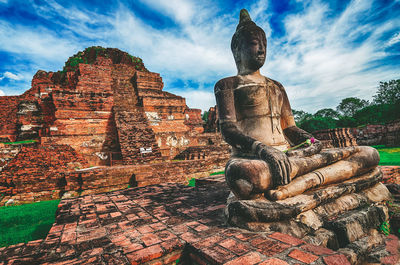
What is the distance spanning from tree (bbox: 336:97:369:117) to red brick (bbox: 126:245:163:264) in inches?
1840

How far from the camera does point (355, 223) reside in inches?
67.6

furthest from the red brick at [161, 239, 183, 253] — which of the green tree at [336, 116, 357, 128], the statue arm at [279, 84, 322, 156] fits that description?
the green tree at [336, 116, 357, 128]

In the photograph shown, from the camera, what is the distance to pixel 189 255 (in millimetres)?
1452

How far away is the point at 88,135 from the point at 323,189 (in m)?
8.66

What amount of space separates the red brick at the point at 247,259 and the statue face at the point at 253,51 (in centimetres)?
226

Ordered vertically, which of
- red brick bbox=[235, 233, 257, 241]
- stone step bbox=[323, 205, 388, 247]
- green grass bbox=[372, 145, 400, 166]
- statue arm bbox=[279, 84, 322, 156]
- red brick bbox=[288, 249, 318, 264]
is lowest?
green grass bbox=[372, 145, 400, 166]

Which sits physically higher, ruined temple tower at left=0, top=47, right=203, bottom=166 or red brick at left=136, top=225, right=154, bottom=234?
ruined temple tower at left=0, top=47, right=203, bottom=166

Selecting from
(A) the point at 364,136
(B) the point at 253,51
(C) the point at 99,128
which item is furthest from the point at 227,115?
(A) the point at 364,136

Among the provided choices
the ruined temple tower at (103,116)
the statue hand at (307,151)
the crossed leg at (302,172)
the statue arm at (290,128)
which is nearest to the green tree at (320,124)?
the ruined temple tower at (103,116)

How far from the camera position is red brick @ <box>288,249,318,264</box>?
1118mm

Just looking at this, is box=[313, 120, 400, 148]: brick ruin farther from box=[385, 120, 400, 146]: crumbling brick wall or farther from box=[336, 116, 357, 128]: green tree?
box=[336, 116, 357, 128]: green tree

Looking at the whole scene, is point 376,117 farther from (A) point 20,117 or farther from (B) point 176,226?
(A) point 20,117

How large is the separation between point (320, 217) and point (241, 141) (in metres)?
1.03

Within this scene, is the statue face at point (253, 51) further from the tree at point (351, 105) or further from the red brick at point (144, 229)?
the tree at point (351, 105)
